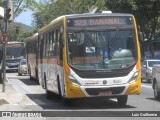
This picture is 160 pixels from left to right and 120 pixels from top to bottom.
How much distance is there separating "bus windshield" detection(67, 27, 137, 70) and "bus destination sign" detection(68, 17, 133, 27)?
0.68 ft

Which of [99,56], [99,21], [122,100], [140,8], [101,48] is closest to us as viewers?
[99,56]

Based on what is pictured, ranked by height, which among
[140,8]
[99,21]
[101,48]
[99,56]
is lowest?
[99,56]

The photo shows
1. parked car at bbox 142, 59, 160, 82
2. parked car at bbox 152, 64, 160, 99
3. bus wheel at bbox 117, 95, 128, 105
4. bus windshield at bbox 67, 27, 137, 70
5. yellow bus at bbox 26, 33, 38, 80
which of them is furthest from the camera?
Answer: parked car at bbox 142, 59, 160, 82

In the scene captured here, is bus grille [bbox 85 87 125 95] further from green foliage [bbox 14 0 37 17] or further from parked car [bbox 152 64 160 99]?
green foliage [bbox 14 0 37 17]

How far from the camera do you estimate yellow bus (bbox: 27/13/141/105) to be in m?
16.8

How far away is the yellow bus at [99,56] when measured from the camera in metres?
16.8

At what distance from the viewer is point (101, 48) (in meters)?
17.2

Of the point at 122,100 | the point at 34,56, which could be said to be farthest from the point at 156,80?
the point at 34,56

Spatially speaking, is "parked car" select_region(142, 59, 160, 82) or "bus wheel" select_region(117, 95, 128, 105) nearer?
"bus wheel" select_region(117, 95, 128, 105)

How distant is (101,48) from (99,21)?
0.96 meters

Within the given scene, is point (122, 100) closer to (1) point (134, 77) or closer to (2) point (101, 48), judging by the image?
(1) point (134, 77)

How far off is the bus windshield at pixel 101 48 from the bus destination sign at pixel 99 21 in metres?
0.21

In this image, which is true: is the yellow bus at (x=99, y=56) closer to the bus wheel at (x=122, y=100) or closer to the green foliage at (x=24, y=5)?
the bus wheel at (x=122, y=100)

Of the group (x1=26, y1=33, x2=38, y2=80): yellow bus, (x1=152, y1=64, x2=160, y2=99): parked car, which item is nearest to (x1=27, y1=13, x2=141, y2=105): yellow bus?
(x1=152, y1=64, x2=160, y2=99): parked car
